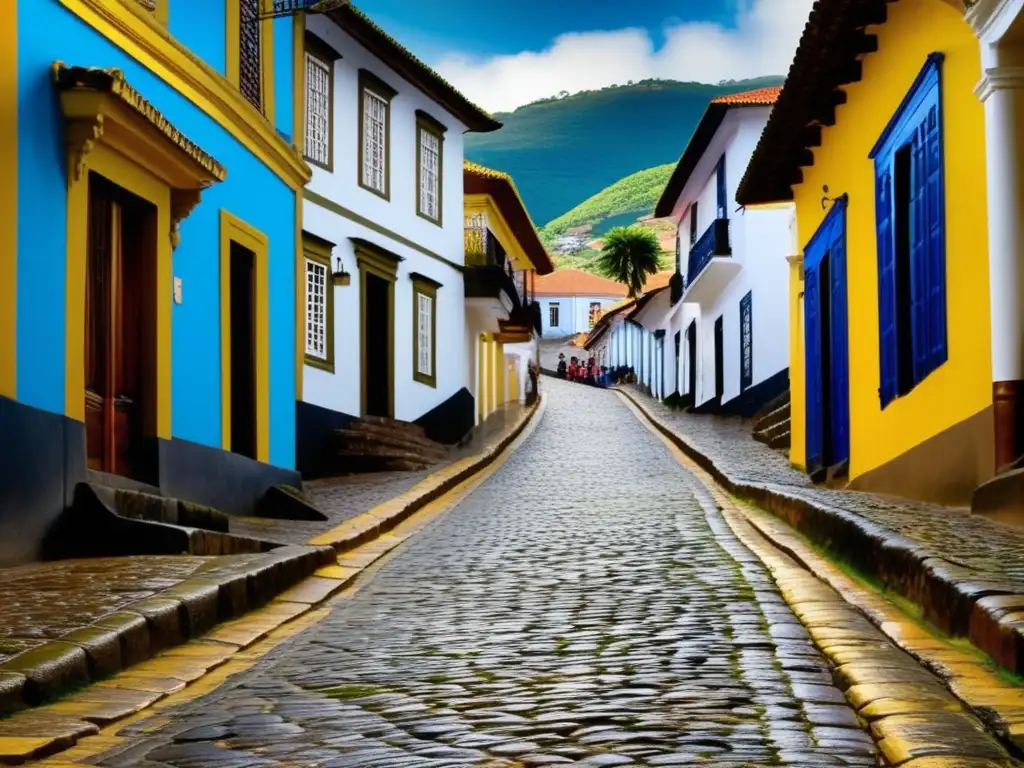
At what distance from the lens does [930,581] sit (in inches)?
266

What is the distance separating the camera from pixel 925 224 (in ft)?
36.4

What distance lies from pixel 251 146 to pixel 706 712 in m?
Result: 11.0

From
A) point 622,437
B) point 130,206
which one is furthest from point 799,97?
point 622,437

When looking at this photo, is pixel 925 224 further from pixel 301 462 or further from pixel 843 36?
pixel 301 462

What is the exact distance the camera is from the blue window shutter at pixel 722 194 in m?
31.1

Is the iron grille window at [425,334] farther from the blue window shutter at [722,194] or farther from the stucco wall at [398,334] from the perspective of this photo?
the blue window shutter at [722,194]

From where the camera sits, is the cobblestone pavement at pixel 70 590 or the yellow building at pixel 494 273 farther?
the yellow building at pixel 494 273

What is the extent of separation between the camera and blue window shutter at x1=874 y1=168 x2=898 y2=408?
12320mm

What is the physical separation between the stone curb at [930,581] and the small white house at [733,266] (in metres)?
15.3

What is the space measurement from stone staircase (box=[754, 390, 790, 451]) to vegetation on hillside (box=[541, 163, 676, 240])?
136 meters

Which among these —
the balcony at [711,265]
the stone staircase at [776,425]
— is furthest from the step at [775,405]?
the balcony at [711,265]

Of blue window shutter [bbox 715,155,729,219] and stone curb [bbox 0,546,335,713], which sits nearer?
stone curb [bbox 0,546,335,713]

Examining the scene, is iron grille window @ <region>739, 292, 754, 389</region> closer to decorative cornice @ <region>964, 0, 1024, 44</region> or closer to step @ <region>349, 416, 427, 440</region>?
step @ <region>349, 416, 427, 440</region>

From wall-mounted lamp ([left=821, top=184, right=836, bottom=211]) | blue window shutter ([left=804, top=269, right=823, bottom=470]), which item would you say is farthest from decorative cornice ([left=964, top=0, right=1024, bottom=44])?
blue window shutter ([left=804, top=269, right=823, bottom=470])
